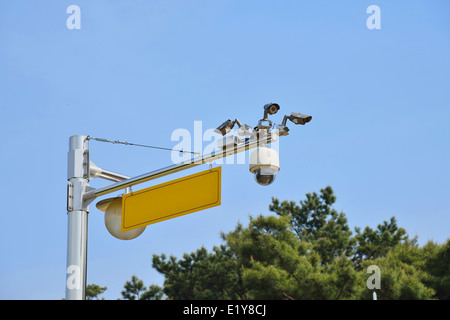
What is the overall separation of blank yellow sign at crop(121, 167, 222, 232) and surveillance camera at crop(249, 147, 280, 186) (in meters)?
0.38

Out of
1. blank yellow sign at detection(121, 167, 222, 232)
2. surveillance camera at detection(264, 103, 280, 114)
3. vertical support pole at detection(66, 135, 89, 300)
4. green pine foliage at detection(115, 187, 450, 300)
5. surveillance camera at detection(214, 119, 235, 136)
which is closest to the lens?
blank yellow sign at detection(121, 167, 222, 232)

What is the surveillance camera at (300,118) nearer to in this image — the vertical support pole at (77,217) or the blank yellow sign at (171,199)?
the blank yellow sign at (171,199)

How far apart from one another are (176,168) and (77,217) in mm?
1310

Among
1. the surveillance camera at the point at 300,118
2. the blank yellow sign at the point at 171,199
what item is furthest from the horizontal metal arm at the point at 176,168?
the surveillance camera at the point at 300,118

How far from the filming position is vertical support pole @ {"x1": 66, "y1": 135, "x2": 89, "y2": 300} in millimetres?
6926

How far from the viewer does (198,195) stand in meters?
6.44

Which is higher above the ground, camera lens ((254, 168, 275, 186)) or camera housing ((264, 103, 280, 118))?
camera housing ((264, 103, 280, 118))

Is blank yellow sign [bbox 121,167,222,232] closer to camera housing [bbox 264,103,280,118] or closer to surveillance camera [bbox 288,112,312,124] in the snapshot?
camera housing [bbox 264,103,280,118]

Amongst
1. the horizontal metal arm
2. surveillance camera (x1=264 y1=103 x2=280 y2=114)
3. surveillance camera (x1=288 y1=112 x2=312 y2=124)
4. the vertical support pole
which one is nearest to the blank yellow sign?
the horizontal metal arm

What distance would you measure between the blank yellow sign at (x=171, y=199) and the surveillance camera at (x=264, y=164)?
0.38 metres

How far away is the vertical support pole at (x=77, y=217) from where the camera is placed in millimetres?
6926

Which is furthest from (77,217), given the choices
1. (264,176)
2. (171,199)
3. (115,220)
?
(264,176)

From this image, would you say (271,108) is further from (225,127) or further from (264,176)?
(264,176)

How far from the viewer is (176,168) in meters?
6.88
